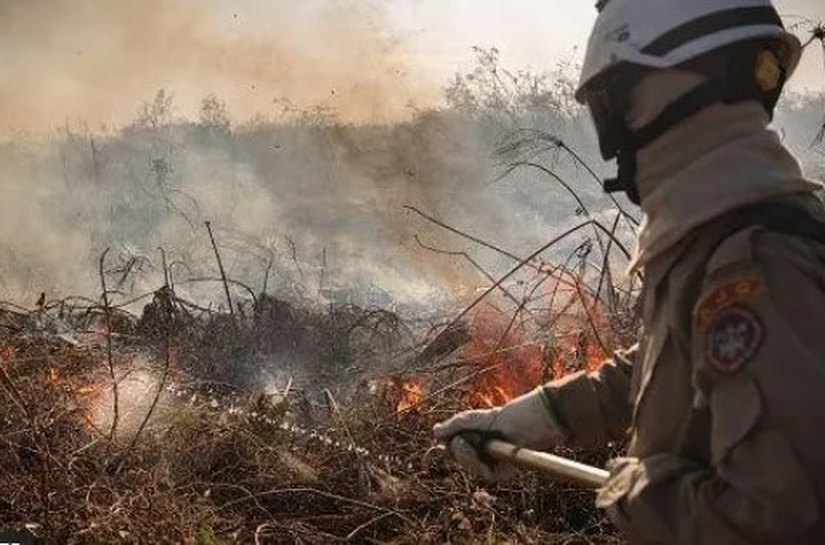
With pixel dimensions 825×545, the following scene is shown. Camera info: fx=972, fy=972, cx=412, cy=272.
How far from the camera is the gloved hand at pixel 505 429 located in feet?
9.33

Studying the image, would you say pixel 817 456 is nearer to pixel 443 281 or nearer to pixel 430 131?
pixel 443 281

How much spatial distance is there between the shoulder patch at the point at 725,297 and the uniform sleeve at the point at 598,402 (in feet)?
2.62

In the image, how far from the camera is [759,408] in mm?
1769

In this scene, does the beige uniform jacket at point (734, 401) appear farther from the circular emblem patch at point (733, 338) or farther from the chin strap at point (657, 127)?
the chin strap at point (657, 127)

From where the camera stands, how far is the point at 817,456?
174cm

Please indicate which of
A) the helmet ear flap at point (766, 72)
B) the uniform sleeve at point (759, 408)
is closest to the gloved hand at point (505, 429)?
the uniform sleeve at point (759, 408)

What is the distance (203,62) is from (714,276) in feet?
59.4

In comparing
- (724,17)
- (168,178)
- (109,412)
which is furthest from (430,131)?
(724,17)

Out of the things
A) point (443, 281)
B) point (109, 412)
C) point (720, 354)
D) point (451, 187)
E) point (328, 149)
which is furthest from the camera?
point (328, 149)

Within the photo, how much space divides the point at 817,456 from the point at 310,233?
13.7m

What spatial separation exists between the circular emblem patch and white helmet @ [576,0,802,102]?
609 mm

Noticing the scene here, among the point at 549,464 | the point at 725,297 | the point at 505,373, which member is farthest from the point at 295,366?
the point at 725,297

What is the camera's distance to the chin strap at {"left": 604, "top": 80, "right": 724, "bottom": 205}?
2.10 m

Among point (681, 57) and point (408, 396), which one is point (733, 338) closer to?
point (681, 57)
